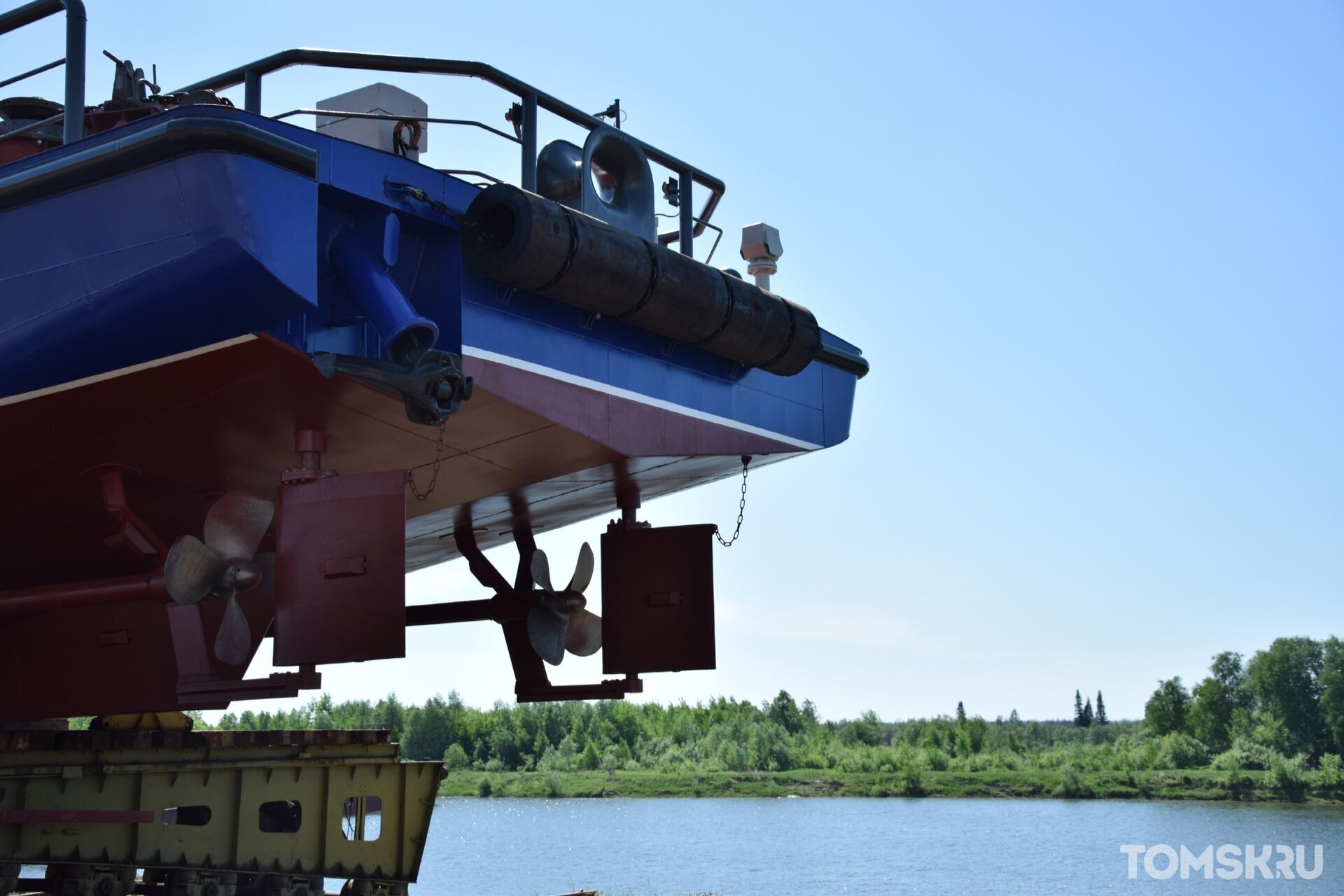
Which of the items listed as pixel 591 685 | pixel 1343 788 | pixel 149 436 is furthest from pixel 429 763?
pixel 1343 788

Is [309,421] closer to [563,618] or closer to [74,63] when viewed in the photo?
[74,63]

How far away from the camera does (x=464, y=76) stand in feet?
26.2

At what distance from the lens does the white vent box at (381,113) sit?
315 inches

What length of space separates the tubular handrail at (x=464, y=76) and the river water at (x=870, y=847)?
14.5 meters

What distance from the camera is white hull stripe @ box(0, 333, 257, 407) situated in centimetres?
685

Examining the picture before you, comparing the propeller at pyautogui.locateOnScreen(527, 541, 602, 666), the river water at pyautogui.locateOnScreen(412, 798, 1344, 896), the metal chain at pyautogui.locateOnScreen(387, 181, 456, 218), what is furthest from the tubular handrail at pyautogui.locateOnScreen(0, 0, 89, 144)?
the river water at pyautogui.locateOnScreen(412, 798, 1344, 896)

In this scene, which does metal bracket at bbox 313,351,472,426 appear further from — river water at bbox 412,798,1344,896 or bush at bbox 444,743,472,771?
bush at bbox 444,743,472,771

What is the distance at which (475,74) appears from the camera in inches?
314

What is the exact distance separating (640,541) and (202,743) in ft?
11.5

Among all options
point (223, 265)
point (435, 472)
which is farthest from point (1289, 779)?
point (223, 265)

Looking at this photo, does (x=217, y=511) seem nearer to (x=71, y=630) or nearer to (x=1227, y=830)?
(x=71, y=630)

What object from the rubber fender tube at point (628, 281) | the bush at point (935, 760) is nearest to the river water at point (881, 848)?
the bush at point (935, 760)

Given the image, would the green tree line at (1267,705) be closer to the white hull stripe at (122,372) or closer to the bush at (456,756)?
the bush at (456,756)

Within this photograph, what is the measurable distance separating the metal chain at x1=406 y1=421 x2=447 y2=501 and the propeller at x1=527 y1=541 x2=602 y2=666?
1.51 metres
